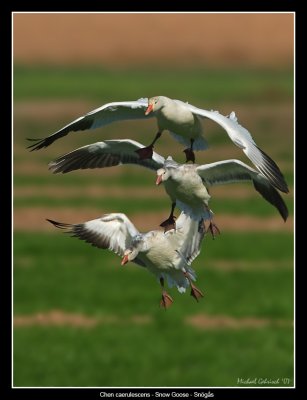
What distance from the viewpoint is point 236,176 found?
17.8ft

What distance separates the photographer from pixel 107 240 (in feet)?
18.0

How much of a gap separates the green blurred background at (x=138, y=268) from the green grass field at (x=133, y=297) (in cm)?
3

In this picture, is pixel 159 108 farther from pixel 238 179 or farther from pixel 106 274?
pixel 106 274

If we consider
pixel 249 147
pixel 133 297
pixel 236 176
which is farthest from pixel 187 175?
pixel 133 297

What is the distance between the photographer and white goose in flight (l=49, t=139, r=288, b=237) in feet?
16.5

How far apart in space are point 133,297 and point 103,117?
18.9 m

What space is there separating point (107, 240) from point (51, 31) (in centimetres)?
6637

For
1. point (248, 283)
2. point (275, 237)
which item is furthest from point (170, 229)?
point (275, 237)

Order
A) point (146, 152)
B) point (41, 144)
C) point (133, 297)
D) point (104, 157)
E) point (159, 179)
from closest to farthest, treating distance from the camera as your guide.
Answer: point (159, 179)
point (146, 152)
point (41, 144)
point (104, 157)
point (133, 297)

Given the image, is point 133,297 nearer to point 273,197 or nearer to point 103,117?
point 103,117

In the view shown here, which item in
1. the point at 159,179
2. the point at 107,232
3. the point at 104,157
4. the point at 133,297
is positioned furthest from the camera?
the point at 133,297

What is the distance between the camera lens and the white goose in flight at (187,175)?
16.5 feet

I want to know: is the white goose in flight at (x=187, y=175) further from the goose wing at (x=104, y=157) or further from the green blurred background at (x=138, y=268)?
the green blurred background at (x=138, y=268)

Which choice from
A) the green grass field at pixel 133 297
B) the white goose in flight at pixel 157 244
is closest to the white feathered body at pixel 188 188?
the white goose in flight at pixel 157 244
